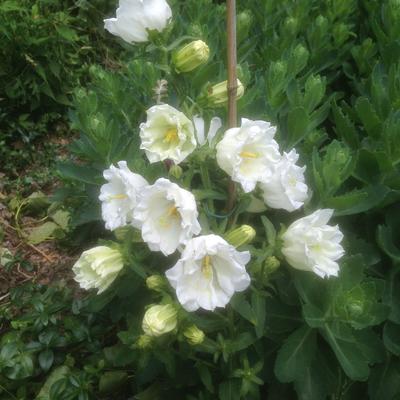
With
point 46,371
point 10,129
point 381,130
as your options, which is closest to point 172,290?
point 381,130

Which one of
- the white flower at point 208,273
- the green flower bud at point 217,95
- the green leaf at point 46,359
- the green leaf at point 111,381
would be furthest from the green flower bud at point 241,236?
the green leaf at point 46,359

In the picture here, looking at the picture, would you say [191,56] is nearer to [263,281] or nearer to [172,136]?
[172,136]

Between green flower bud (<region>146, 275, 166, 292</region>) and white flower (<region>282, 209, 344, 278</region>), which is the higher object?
white flower (<region>282, 209, 344, 278</region>)

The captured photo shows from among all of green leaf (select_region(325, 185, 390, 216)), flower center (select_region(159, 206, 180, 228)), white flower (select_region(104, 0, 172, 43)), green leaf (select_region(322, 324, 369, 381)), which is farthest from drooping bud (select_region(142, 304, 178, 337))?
white flower (select_region(104, 0, 172, 43))

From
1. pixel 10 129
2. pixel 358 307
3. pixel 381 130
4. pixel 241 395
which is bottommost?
pixel 10 129

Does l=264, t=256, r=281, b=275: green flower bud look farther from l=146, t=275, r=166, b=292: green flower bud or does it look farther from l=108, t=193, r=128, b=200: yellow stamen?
l=108, t=193, r=128, b=200: yellow stamen

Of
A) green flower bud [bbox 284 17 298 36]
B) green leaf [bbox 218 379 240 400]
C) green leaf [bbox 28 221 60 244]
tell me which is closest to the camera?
green leaf [bbox 218 379 240 400]

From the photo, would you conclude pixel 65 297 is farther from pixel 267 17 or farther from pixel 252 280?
pixel 267 17

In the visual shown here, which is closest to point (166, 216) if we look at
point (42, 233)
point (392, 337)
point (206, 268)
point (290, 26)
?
point (206, 268)
